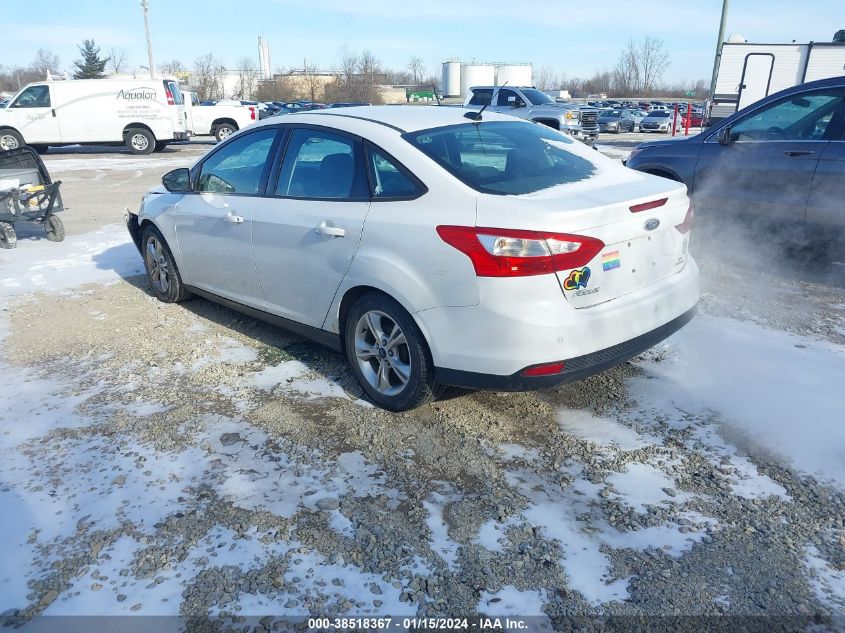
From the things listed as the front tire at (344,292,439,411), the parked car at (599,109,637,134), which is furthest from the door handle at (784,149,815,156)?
the parked car at (599,109,637,134)

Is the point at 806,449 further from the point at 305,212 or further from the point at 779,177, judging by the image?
the point at 779,177

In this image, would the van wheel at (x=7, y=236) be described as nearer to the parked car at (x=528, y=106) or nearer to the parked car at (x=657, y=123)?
the parked car at (x=528, y=106)

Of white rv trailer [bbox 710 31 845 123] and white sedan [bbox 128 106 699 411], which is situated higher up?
white rv trailer [bbox 710 31 845 123]

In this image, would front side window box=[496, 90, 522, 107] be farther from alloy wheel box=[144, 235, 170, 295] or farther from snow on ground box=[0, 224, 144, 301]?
alloy wheel box=[144, 235, 170, 295]

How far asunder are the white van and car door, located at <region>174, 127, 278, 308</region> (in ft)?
56.2

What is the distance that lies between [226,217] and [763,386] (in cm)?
364

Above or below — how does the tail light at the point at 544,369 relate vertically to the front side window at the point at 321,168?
below

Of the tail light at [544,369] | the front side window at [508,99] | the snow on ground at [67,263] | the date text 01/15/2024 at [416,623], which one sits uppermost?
the front side window at [508,99]

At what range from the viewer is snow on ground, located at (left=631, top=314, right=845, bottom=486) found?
3.22 metres

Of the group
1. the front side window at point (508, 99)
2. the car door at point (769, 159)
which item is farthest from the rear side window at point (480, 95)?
the car door at point (769, 159)

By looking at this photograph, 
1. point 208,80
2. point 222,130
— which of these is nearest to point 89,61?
point 208,80

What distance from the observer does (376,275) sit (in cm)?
341

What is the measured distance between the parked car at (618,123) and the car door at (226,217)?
32.8m

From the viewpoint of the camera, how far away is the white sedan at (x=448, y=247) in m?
3.01
